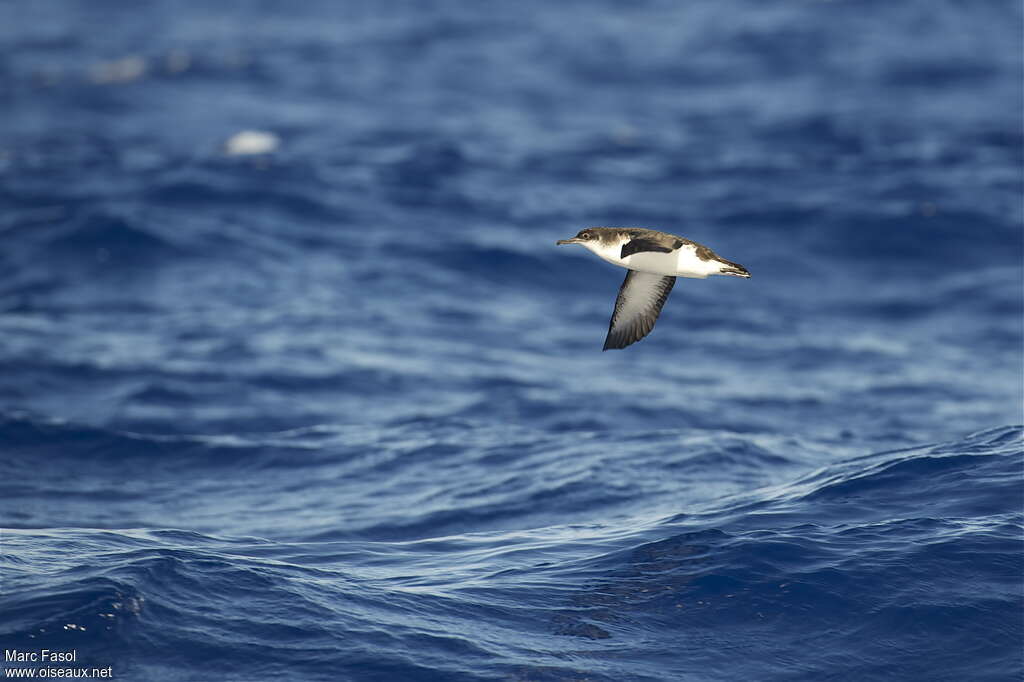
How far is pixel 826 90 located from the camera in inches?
1188

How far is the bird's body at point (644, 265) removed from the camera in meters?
9.60

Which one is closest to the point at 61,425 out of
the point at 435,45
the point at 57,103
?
the point at 57,103

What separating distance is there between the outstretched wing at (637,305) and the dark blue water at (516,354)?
1.82m

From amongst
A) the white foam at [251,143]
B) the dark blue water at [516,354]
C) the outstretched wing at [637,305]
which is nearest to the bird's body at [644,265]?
the outstretched wing at [637,305]

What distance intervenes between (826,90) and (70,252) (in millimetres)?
17816

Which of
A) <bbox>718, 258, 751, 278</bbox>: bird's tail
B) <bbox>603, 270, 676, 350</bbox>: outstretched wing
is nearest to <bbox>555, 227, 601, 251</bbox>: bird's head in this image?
<bbox>603, 270, 676, 350</bbox>: outstretched wing

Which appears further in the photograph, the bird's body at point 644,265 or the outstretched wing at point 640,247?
the bird's body at point 644,265

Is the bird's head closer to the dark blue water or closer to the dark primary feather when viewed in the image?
the dark primary feather

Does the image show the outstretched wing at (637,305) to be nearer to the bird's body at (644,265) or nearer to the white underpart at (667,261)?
the bird's body at (644,265)

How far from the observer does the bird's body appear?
9602mm

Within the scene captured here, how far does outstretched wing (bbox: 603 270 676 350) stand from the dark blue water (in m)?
1.82

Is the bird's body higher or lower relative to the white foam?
lower

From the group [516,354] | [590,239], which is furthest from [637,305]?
[516,354]

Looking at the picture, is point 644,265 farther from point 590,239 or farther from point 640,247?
point 640,247
